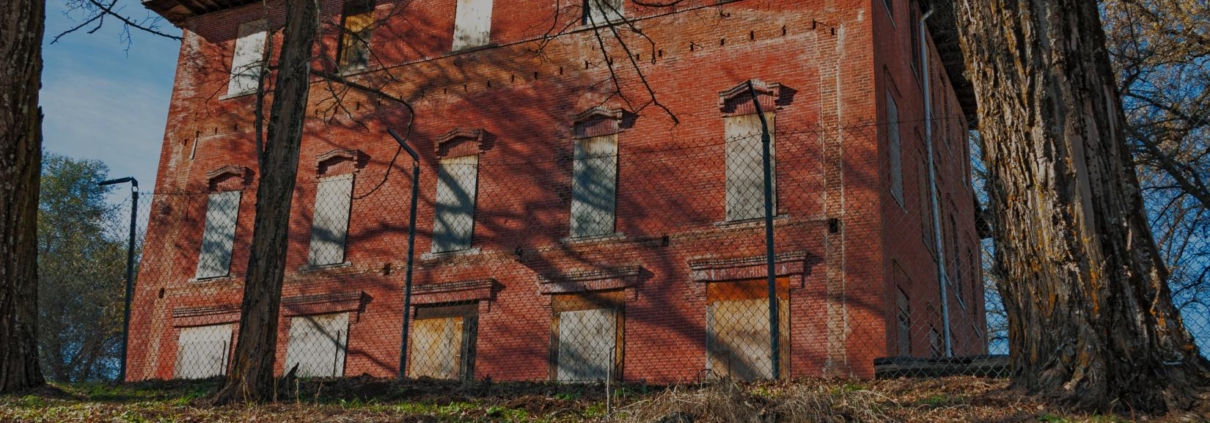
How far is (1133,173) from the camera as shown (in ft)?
22.1

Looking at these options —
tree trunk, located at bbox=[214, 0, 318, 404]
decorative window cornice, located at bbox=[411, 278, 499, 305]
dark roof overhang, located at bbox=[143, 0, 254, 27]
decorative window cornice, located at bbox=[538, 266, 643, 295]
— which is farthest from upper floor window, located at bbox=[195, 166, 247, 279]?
tree trunk, located at bbox=[214, 0, 318, 404]

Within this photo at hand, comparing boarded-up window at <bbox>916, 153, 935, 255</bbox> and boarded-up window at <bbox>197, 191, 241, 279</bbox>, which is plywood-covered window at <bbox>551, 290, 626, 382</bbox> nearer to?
boarded-up window at <bbox>916, 153, 935, 255</bbox>

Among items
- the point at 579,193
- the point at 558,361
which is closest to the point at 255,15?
the point at 579,193

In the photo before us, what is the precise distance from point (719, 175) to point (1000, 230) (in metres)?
10.3

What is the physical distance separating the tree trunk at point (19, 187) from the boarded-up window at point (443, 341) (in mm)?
8044

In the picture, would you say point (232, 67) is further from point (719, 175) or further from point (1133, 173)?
point (1133, 173)

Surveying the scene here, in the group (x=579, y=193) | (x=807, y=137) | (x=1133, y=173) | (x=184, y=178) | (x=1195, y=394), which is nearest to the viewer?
(x=1195, y=394)

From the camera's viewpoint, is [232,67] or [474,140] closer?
[474,140]

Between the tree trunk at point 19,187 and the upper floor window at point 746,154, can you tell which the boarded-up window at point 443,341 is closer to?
the upper floor window at point 746,154

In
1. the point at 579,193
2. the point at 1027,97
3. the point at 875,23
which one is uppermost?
the point at 875,23

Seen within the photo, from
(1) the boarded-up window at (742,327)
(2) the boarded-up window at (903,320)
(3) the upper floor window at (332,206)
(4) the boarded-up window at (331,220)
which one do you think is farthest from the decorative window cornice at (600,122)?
(2) the boarded-up window at (903,320)

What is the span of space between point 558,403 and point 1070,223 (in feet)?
12.8

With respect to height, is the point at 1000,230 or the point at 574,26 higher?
the point at 574,26

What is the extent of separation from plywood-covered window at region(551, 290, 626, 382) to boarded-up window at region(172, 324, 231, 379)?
21.9 feet
